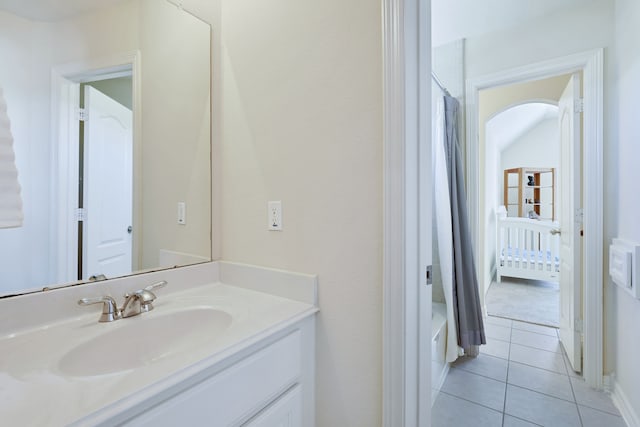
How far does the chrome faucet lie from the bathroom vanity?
0.9 inches

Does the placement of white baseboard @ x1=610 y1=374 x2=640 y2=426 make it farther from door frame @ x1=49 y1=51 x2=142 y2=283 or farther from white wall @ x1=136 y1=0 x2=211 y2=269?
door frame @ x1=49 y1=51 x2=142 y2=283

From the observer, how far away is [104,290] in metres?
1.03

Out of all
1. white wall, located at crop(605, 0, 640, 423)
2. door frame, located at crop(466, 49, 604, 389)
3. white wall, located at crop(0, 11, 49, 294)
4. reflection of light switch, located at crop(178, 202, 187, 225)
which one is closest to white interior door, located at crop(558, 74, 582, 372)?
door frame, located at crop(466, 49, 604, 389)

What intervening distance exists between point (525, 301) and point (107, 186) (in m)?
4.21

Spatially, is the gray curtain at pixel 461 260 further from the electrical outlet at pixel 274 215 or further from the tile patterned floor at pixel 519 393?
the electrical outlet at pixel 274 215

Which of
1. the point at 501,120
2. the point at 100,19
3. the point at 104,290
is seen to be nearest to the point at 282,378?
the point at 104,290

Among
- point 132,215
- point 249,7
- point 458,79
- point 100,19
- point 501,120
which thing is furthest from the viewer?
point 501,120

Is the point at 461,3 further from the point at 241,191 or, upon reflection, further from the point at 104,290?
the point at 104,290

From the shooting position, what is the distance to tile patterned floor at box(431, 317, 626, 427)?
1.66 meters

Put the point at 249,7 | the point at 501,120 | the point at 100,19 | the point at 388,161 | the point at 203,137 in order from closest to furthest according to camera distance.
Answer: the point at 388,161 → the point at 100,19 → the point at 249,7 → the point at 203,137 → the point at 501,120

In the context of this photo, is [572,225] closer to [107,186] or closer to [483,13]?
[483,13]

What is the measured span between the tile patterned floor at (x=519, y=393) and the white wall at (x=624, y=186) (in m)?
0.23

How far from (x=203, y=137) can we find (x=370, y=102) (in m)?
0.84

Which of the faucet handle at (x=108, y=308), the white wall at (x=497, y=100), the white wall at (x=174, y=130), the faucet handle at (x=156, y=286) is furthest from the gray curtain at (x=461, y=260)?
the faucet handle at (x=108, y=308)
